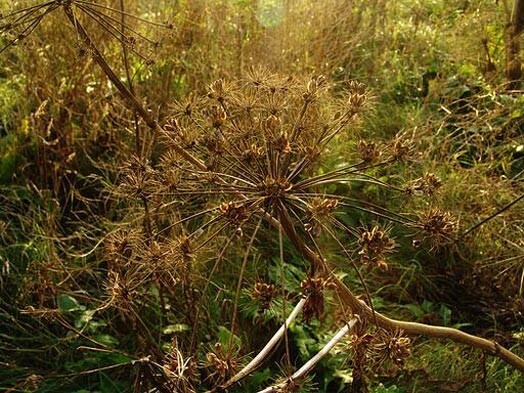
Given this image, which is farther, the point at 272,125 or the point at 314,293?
the point at 272,125

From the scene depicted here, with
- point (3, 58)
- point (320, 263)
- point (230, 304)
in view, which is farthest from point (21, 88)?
point (320, 263)

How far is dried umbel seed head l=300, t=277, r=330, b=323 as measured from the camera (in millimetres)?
1485

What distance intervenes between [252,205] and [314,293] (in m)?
0.23

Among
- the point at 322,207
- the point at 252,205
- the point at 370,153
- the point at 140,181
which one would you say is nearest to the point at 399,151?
the point at 370,153

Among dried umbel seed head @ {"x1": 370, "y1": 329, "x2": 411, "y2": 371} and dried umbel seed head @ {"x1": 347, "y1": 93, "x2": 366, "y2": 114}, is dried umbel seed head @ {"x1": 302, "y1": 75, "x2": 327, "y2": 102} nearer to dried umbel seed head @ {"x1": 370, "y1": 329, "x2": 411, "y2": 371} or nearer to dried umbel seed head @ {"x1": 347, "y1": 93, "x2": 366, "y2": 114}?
dried umbel seed head @ {"x1": 347, "y1": 93, "x2": 366, "y2": 114}

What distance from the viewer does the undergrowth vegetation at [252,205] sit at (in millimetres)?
1696

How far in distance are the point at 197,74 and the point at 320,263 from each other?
9.72 ft

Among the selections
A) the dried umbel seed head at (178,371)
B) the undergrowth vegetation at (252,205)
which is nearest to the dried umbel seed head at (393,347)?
the undergrowth vegetation at (252,205)

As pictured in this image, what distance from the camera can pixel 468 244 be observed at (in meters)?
3.55

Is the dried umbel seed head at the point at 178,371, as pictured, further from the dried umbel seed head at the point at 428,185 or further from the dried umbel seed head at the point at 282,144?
the dried umbel seed head at the point at 428,185

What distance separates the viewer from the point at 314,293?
58.9 inches

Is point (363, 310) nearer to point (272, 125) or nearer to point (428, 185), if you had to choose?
point (428, 185)

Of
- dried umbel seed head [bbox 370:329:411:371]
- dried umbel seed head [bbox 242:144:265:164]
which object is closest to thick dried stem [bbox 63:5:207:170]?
dried umbel seed head [bbox 242:144:265:164]

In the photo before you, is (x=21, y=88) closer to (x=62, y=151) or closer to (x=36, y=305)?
(x=62, y=151)
